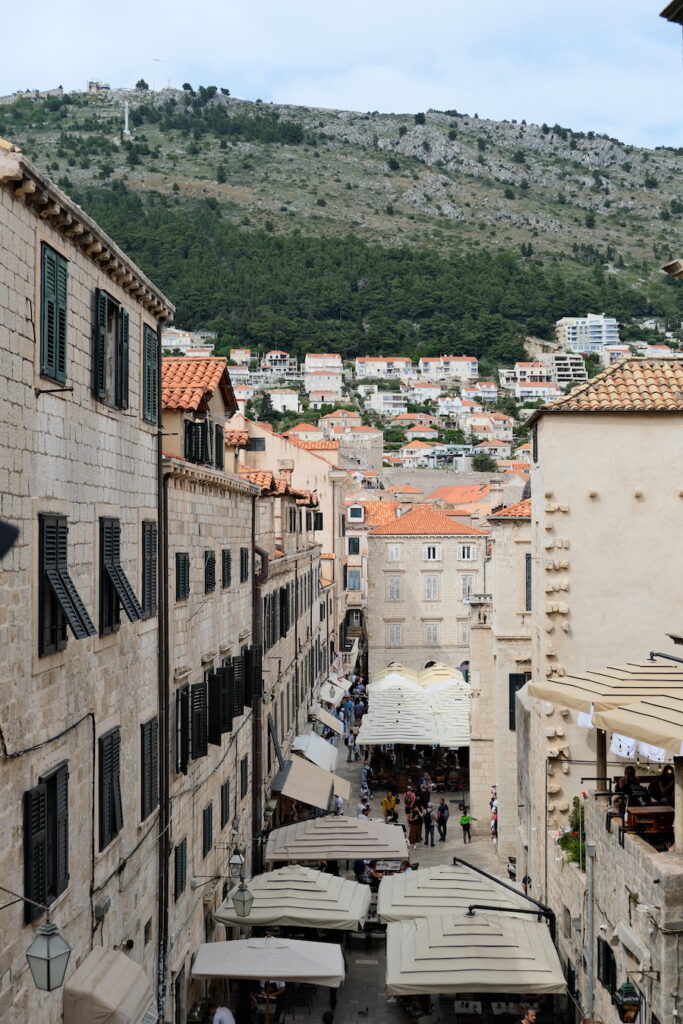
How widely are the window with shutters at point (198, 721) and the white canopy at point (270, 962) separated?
2.98m

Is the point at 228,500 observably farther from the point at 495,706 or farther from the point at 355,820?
the point at 495,706

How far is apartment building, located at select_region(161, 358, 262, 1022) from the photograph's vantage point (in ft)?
53.8

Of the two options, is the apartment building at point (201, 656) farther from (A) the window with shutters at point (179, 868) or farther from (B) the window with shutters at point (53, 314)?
(B) the window with shutters at point (53, 314)

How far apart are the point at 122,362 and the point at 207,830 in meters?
9.42

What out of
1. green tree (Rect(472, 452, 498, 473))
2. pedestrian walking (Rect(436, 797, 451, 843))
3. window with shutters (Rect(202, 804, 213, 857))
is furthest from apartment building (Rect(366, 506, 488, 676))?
green tree (Rect(472, 452, 498, 473))

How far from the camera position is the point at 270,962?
16891 millimetres

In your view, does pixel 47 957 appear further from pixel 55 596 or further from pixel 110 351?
pixel 110 351

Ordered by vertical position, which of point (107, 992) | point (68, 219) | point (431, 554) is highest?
point (68, 219)

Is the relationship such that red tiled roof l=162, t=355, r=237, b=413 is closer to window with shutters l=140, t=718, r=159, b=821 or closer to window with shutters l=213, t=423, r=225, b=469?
window with shutters l=213, t=423, r=225, b=469

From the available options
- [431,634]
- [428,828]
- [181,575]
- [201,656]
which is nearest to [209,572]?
[201,656]

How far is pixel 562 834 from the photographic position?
18422mm

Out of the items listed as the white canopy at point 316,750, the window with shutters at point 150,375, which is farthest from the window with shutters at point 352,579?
the window with shutters at point 150,375

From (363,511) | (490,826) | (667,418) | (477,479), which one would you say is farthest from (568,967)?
(477,479)

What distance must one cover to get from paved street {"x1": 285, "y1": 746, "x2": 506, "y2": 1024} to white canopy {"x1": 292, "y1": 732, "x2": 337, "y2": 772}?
5185 millimetres
